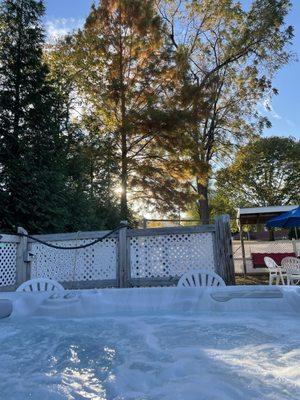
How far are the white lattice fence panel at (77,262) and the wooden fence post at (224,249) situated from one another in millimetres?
1691

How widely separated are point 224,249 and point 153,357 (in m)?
3.14

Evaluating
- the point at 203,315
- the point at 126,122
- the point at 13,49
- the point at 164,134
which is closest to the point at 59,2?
the point at 13,49

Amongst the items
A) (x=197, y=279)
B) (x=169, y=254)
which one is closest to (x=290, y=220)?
(x=169, y=254)

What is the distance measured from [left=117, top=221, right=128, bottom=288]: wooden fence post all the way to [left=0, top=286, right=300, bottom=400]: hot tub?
1.76 meters

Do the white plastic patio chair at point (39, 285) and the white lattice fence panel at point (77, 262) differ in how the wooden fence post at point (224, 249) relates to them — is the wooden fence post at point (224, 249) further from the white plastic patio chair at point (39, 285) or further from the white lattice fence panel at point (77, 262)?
the white plastic patio chair at point (39, 285)

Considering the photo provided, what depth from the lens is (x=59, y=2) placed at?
10500mm

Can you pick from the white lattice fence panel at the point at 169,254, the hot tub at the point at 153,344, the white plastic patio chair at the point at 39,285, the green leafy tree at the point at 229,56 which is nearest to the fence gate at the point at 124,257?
the white lattice fence panel at the point at 169,254

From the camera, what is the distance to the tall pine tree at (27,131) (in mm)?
8398

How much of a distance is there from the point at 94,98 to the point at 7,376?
31.4 ft

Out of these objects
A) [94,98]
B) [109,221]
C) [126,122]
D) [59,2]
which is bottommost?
[109,221]

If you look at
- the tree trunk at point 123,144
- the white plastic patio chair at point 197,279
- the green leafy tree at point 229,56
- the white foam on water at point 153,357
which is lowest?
the white foam on water at point 153,357

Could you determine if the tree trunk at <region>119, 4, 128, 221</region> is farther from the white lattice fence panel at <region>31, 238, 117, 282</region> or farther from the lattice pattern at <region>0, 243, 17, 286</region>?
the lattice pattern at <region>0, 243, 17, 286</region>

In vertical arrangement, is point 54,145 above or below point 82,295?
above

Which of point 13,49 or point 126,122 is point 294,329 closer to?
point 126,122
